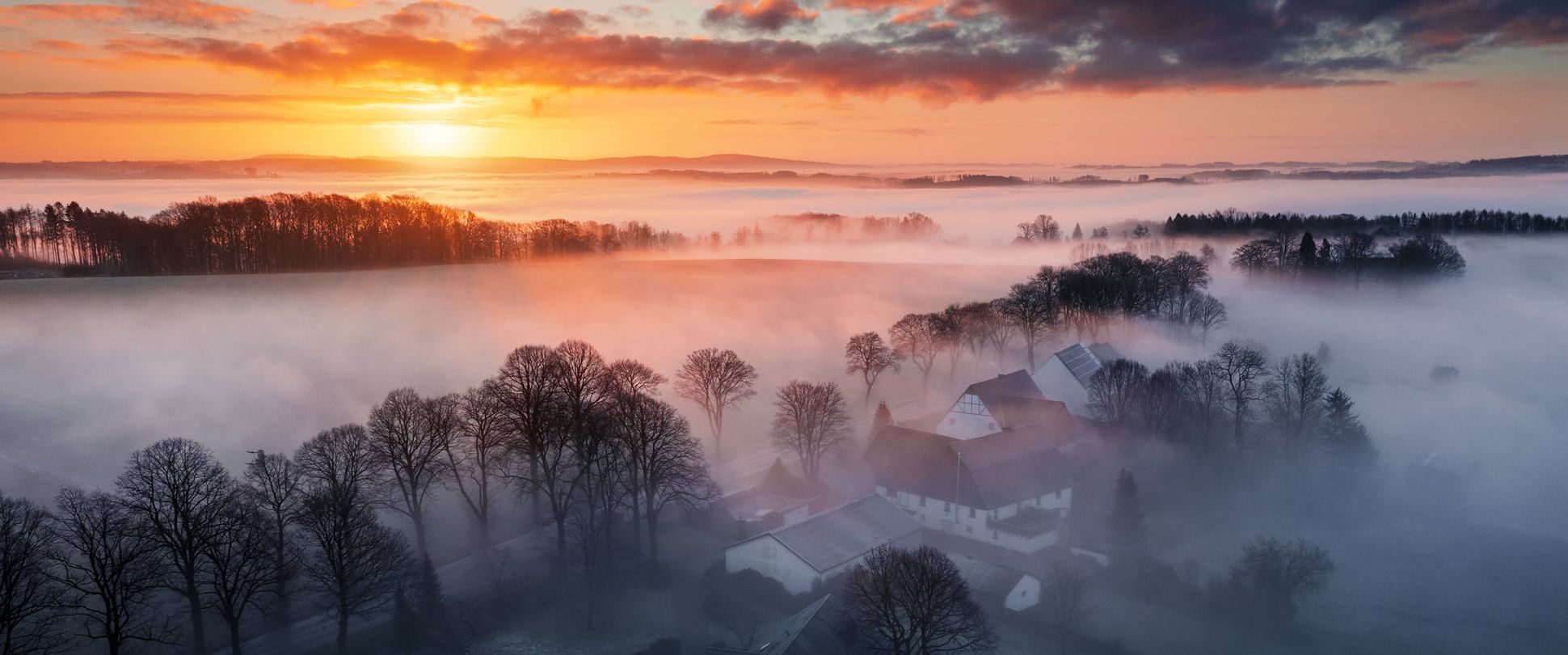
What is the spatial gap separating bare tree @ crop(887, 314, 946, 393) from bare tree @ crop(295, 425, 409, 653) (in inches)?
1782

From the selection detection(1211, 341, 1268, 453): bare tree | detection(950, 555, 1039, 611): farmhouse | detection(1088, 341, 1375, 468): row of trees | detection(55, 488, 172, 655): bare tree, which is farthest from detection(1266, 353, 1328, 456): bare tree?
detection(55, 488, 172, 655): bare tree

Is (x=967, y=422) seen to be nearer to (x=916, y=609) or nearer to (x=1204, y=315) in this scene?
(x=916, y=609)

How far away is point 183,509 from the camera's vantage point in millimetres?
31547

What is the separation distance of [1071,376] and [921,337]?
15.4m

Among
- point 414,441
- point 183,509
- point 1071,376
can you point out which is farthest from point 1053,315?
point 183,509

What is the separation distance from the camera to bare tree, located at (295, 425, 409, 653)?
1278 inches

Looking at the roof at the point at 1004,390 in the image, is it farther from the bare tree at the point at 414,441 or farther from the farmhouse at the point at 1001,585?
the bare tree at the point at 414,441

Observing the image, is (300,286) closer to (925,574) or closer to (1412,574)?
(925,574)

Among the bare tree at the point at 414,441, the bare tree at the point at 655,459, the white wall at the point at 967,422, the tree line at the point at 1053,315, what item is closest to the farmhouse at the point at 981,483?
the white wall at the point at 967,422

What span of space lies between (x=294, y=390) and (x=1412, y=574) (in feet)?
209

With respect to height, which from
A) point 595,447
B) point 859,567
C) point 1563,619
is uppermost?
point 595,447

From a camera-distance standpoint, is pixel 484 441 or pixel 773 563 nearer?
pixel 773 563

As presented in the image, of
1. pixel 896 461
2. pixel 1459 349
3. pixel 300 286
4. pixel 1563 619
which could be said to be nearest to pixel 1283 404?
pixel 1563 619

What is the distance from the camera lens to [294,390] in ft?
193
